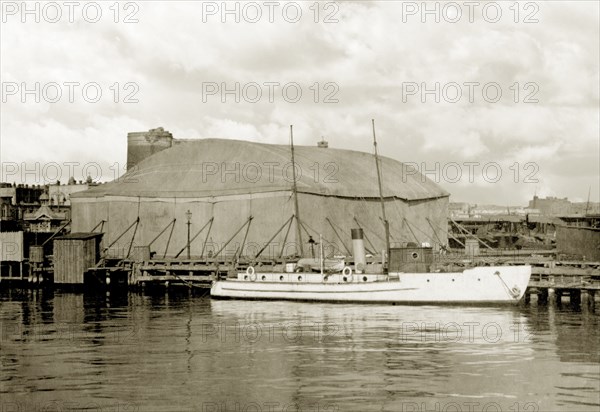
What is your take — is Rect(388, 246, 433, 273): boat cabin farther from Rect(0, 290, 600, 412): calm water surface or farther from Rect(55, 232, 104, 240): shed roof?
Rect(55, 232, 104, 240): shed roof

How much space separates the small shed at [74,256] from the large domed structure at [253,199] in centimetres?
294

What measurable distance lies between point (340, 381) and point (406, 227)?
58452 millimetres

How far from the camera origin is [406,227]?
9175cm

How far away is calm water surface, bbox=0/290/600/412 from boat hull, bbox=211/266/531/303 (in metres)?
1.66

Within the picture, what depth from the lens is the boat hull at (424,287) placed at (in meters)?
61.8

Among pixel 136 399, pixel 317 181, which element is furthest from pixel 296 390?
pixel 317 181

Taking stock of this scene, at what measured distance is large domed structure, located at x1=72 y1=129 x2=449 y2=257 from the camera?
260 ft

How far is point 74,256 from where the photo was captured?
8262cm

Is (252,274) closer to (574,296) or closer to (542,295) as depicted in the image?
(542,295)

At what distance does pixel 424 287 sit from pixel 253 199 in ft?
68.9

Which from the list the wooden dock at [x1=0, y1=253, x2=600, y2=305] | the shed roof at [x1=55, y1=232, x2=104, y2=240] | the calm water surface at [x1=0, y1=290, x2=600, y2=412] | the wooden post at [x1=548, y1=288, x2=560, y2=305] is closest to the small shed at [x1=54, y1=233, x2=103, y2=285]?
the shed roof at [x1=55, y1=232, x2=104, y2=240]

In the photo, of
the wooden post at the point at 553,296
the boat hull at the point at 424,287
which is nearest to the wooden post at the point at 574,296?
the wooden post at the point at 553,296

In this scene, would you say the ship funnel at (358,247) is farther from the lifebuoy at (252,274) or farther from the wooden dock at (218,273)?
the lifebuoy at (252,274)

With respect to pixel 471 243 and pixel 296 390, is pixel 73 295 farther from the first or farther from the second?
pixel 296 390
